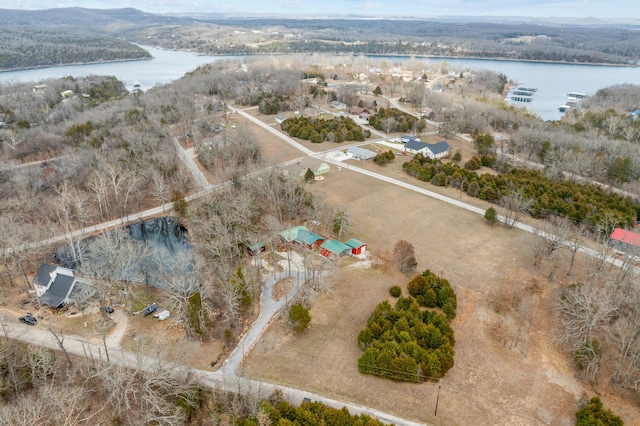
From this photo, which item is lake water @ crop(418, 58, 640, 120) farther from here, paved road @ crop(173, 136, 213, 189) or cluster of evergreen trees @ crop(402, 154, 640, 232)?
paved road @ crop(173, 136, 213, 189)

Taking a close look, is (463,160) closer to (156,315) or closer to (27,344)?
(156,315)

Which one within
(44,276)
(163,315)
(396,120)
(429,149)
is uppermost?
(396,120)

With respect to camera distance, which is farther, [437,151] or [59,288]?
[437,151]

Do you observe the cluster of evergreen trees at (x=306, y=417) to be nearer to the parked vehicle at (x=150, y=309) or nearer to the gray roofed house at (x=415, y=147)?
the parked vehicle at (x=150, y=309)

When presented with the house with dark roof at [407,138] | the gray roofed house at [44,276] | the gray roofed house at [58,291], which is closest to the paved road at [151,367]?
the gray roofed house at [58,291]

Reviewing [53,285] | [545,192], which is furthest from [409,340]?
[545,192]

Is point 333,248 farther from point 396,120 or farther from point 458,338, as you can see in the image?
point 396,120

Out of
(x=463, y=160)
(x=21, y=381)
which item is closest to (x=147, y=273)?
(x=21, y=381)

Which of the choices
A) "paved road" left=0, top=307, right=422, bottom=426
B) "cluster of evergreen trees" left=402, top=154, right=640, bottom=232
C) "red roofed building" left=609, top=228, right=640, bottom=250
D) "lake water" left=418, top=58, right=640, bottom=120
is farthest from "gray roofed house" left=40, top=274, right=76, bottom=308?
"lake water" left=418, top=58, right=640, bottom=120
